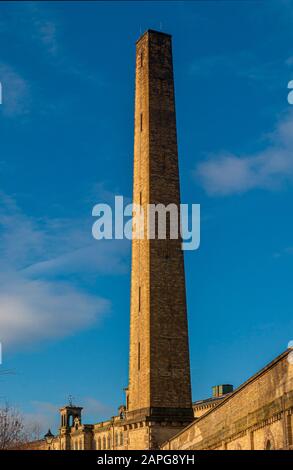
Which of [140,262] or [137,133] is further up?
[137,133]

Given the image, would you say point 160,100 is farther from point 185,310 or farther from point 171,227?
point 185,310

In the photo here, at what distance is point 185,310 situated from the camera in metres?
40.0

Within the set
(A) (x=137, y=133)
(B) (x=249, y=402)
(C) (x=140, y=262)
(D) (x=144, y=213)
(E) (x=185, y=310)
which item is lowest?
(B) (x=249, y=402)

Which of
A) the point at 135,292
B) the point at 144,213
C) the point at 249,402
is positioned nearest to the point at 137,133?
the point at 144,213
